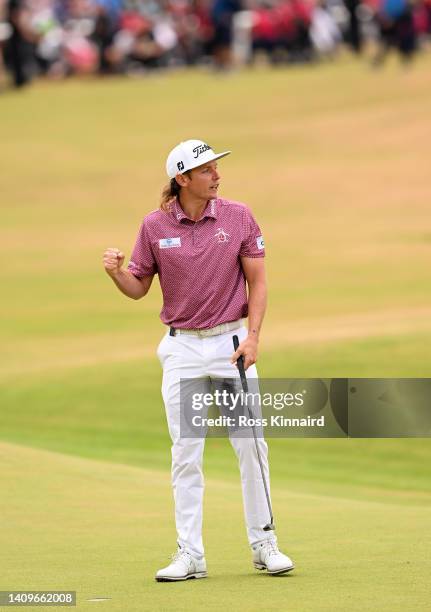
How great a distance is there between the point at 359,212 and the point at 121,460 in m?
17.8

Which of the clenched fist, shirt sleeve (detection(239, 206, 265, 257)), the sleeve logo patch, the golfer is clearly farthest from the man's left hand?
the clenched fist

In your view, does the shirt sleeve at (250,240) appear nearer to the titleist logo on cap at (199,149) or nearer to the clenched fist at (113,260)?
the titleist logo on cap at (199,149)

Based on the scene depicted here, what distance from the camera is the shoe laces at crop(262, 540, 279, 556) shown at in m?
6.83

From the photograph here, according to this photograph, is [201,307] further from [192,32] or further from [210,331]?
[192,32]

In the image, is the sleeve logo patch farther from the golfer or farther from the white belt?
the white belt

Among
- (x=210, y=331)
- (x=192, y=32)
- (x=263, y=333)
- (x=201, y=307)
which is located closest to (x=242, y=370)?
(x=210, y=331)

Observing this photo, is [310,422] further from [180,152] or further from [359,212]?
[359,212]

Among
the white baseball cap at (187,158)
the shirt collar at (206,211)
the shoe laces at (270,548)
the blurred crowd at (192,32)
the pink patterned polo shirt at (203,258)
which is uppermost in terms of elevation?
the blurred crowd at (192,32)

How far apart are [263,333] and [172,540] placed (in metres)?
10.3

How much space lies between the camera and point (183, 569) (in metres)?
6.73

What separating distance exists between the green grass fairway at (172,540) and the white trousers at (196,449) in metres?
0.27

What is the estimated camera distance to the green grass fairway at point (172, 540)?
20.4 feet

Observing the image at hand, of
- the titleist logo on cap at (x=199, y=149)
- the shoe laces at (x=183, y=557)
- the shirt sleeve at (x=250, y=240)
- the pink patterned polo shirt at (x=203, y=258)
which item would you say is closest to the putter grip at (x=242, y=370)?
the pink patterned polo shirt at (x=203, y=258)

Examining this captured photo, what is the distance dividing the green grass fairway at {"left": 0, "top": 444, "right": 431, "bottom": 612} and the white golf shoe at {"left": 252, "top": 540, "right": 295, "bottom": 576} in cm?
5
